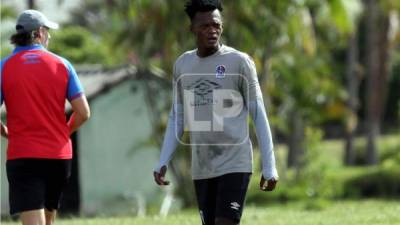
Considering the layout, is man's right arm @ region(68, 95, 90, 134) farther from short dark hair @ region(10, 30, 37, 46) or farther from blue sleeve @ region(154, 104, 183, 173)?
blue sleeve @ region(154, 104, 183, 173)

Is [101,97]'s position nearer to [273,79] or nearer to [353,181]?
[273,79]

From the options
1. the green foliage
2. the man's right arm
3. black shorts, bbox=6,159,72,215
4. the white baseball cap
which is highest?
the white baseball cap

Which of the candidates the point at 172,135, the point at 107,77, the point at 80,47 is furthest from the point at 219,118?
the point at 80,47

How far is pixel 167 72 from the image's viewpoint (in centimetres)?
2409

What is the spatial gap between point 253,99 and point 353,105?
31673 millimetres

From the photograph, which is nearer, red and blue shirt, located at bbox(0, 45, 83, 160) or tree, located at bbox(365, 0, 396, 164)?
red and blue shirt, located at bbox(0, 45, 83, 160)

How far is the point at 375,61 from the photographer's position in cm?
3762

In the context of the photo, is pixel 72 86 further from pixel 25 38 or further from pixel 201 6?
pixel 201 6

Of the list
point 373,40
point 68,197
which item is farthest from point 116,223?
point 373,40

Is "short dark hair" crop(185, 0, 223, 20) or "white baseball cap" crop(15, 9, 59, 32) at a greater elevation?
"short dark hair" crop(185, 0, 223, 20)

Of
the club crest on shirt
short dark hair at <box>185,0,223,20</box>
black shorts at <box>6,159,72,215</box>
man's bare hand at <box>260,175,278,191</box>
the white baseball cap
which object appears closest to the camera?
man's bare hand at <box>260,175,278,191</box>

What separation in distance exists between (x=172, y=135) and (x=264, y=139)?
0.76 m

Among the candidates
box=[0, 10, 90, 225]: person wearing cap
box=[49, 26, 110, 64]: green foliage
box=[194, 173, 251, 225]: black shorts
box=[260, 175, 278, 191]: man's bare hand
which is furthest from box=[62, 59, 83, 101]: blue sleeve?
box=[49, 26, 110, 64]: green foliage

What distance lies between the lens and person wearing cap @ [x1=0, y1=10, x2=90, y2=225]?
7492 millimetres
